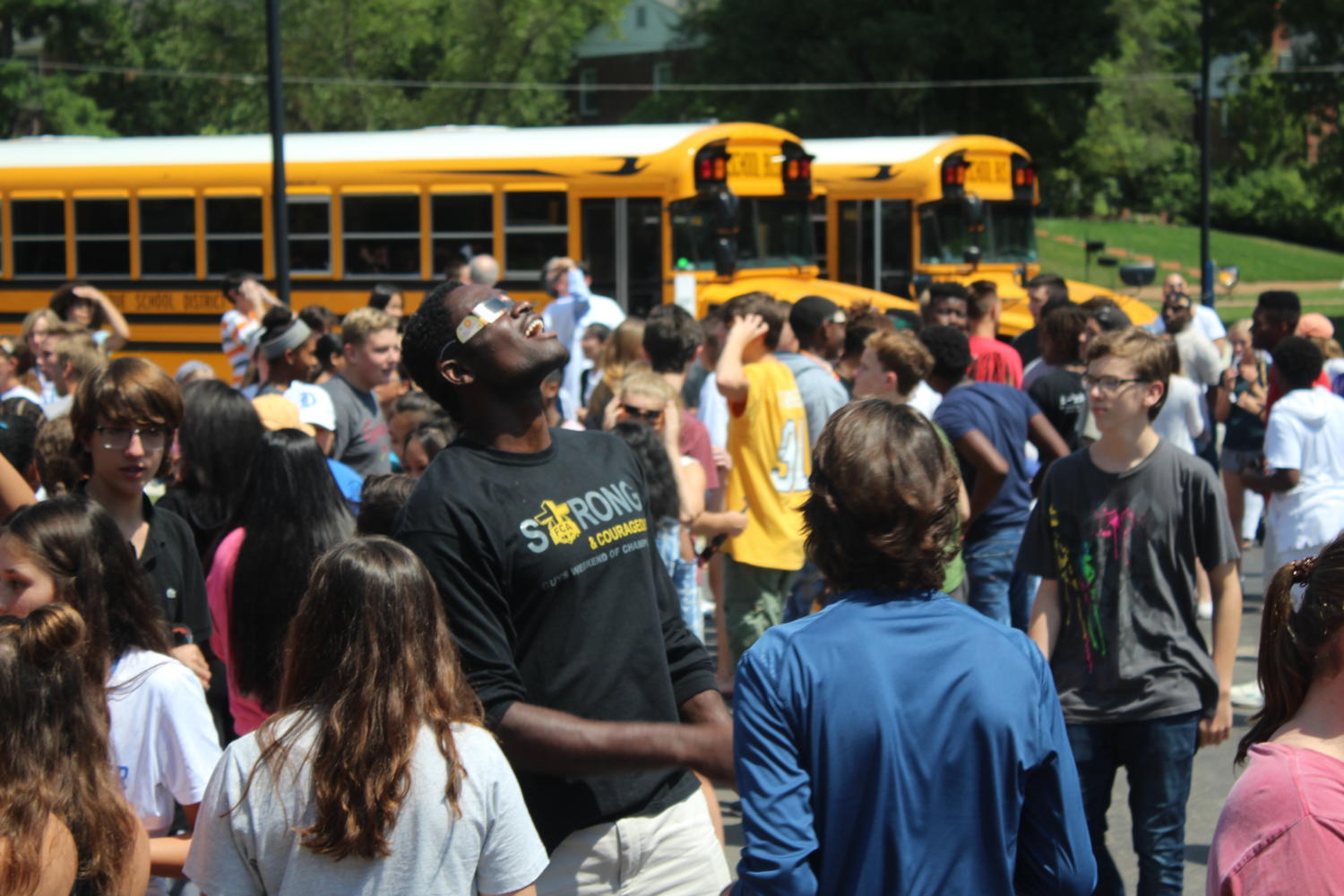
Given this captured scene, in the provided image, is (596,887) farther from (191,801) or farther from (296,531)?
(296,531)

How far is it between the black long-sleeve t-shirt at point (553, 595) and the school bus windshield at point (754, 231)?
41.5ft

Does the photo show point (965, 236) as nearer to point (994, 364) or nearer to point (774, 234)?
point (774, 234)

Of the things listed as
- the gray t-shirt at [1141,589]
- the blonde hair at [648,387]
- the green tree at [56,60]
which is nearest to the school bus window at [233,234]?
the blonde hair at [648,387]

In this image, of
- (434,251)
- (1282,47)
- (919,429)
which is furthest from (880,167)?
(1282,47)

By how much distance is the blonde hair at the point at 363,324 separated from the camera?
699cm

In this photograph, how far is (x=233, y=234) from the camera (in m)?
17.3

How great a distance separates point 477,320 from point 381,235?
46.8ft

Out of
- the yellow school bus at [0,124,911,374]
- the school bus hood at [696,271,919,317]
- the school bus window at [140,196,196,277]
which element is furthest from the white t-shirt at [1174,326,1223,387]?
the school bus window at [140,196,196,277]

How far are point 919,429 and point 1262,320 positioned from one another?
23.2ft

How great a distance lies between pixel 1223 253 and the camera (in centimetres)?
5069

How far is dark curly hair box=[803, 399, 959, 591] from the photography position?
2.38 m

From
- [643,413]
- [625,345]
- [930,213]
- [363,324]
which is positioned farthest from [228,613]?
[930,213]

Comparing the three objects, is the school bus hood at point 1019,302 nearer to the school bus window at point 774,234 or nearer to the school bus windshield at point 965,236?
the school bus windshield at point 965,236

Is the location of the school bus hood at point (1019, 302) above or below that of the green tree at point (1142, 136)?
below
